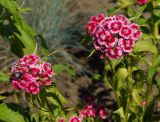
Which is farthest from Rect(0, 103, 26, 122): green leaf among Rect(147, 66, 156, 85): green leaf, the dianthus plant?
Rect(147, 66, 156, 85): green leaf

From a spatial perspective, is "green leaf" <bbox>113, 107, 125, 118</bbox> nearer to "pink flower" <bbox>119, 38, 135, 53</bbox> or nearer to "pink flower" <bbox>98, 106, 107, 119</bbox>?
"pink flower" <bbox>98, 106, 107, 119</bbox>

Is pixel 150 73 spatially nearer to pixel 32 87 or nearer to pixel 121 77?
pixel 121 77

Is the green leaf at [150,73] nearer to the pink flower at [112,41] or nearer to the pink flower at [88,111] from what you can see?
the pink flower at [88,111]

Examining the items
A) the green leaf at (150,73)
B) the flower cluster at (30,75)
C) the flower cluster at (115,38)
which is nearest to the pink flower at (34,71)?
the flower cluster at (30,75)

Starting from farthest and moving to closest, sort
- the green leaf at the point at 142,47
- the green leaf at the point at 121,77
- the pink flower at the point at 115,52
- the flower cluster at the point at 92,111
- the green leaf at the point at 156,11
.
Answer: the green leaf at the point at 156,11
the flower cluster at the point at 92,111
the green leaf at the point at 121,77
the green leaf at the point at 142,47
the pink flower at the point at 115,52

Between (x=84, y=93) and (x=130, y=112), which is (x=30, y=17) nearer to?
(x=84, y=93)

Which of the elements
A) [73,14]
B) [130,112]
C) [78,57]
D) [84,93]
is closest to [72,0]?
[73,14]

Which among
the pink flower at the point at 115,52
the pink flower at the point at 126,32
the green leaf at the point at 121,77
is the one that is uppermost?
the pink flower at the point at 126,32
